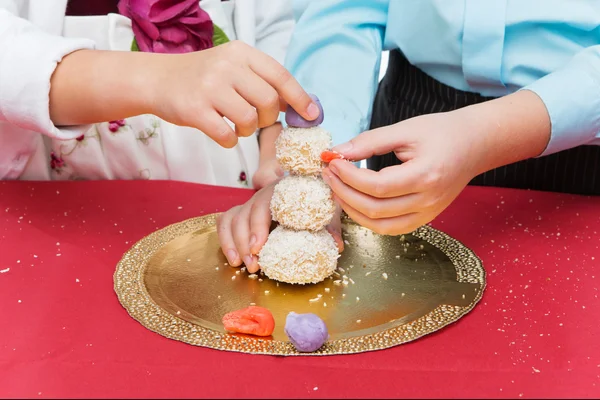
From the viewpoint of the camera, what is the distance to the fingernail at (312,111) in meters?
0.83

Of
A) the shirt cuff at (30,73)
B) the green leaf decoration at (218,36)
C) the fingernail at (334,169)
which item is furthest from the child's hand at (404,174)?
the green leaf decoration at (218,36)

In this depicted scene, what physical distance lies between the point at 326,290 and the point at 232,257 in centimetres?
13

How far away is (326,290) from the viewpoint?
0.84 m

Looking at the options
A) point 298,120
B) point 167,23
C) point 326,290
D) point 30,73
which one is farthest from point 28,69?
point 326,290

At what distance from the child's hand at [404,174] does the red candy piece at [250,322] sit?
0.17m

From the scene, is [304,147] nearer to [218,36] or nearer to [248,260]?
[248,260]

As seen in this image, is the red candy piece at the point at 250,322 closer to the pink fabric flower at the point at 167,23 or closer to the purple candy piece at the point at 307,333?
the purple candy piece at the point at 307,333

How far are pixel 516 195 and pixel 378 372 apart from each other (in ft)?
1.95

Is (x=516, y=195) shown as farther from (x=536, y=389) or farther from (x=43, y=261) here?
(x=43, y=261)

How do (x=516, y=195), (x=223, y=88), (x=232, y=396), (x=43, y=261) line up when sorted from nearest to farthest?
(x=232, y=396) < (x=223, y=88) < (x=43, y=261) < (x=516, y=195)

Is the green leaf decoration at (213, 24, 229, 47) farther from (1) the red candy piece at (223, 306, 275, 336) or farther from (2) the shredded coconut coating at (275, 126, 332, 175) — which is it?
(1) the red candy piece at (223, 306, 275, 336)

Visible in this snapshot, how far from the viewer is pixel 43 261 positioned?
0.91 metres

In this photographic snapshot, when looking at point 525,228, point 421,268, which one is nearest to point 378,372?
point 421,268

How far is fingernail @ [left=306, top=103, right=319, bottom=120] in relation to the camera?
0.83 metres
